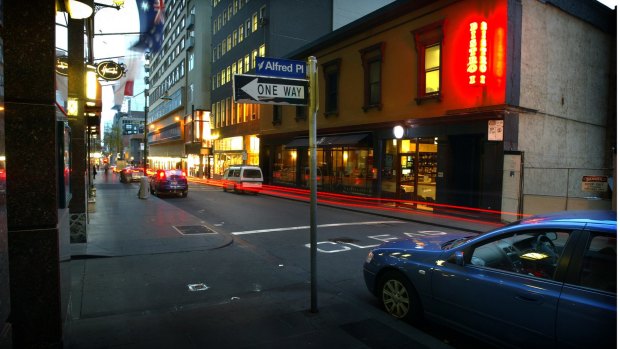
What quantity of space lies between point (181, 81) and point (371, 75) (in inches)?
1767

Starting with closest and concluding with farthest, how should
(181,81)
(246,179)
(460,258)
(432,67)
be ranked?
(460,258) → (432,67) → (246,179) → (181,81)

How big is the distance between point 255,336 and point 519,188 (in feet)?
42.0

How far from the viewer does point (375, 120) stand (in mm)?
21406

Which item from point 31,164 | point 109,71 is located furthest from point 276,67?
point 109,71

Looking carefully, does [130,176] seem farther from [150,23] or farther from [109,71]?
[150,23]

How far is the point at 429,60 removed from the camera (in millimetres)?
18422

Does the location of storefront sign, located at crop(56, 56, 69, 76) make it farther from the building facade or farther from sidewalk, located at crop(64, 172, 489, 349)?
the building facade

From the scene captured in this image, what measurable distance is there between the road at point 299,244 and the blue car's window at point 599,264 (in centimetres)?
161

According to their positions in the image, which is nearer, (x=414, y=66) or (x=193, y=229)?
(x=193, y=229)

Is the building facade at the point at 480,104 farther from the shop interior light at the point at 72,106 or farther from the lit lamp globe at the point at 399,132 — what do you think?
the shop interior light at the point at 72,106

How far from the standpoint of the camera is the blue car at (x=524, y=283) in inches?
143

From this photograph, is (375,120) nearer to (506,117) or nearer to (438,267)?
(506,117)

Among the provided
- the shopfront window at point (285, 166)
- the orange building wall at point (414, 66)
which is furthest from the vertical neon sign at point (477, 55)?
the shopfront window at point (285, 166)

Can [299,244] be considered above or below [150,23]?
below
